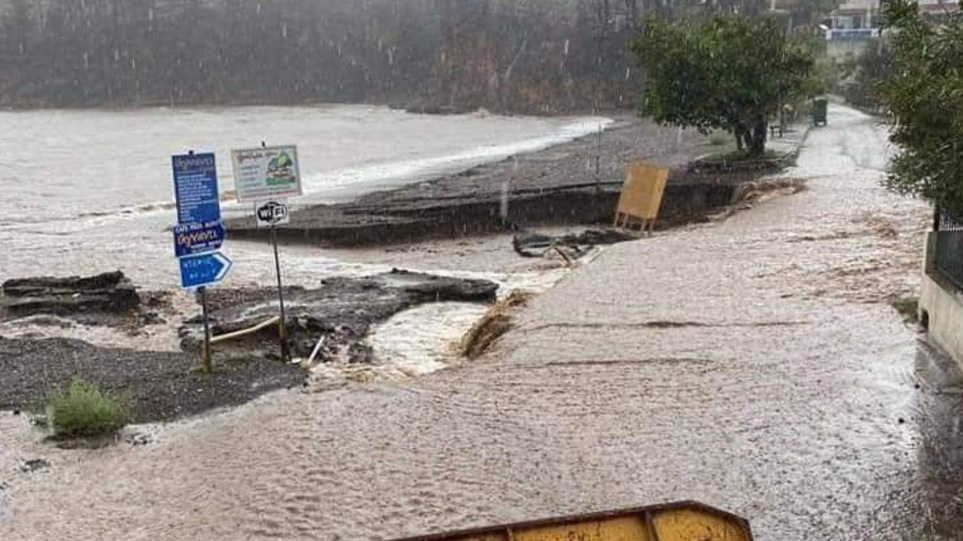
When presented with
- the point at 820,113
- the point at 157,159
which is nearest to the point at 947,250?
the point at 820,113

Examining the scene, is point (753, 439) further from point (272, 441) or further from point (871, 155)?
point (871, 155)

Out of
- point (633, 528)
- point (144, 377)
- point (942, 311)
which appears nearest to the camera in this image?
point (633, 528)

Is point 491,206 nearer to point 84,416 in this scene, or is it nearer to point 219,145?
point 84,416

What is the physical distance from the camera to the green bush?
10375mm

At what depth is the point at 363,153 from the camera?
5953 centimetres

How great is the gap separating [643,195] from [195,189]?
1739 cm

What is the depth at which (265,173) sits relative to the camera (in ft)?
42.4

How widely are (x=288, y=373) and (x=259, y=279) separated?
955 centimetres

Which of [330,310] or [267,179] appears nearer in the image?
[267,179]

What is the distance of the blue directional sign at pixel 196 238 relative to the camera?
11.6 metres

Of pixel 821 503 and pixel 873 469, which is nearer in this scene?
pixel 821 503

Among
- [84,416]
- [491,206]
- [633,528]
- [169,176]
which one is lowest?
[169,176]

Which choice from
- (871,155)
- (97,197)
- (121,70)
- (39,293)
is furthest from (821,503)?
(121,70)

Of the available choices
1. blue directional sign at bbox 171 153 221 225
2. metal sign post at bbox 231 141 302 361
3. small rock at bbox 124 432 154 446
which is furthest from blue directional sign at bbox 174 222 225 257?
small rock at bbox 124 432 154 446
